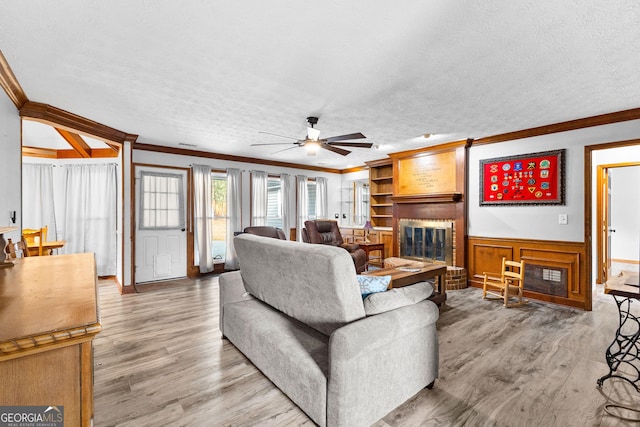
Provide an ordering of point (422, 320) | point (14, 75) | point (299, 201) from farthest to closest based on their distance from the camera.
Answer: point (299, 201) < point (14, 75) < point (422, 320)

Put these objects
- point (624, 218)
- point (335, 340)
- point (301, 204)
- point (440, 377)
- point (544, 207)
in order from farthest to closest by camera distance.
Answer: point (301, 204), point (624, 218), point (544, 207), point (440, 377), point (335, 340)

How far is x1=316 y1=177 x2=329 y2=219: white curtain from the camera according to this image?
24.6 feet

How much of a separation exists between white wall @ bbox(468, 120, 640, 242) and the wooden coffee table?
4.91 ft

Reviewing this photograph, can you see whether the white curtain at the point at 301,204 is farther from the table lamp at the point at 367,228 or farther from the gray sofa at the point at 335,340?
the gray sofa at the point at 335,340

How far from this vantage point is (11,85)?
266 cm

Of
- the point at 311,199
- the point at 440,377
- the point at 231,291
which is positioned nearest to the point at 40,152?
the point at 231,291

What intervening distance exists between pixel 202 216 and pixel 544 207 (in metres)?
5.65

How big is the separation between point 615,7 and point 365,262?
165 inches

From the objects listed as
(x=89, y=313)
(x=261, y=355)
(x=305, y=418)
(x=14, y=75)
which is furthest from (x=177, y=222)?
(x=89, y=313)

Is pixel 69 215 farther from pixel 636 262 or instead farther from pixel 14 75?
pixel 636 262

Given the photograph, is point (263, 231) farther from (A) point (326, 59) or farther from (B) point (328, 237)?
(A) point (326, 59)

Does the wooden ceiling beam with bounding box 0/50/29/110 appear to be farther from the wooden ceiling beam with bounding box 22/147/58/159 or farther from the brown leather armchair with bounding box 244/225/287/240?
the brown leather armchair with bounding box 244/225/287/240

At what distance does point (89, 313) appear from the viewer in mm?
906

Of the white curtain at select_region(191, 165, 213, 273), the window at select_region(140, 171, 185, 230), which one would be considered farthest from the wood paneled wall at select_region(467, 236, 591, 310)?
the window at select_region(140, 171, 185, 230)
